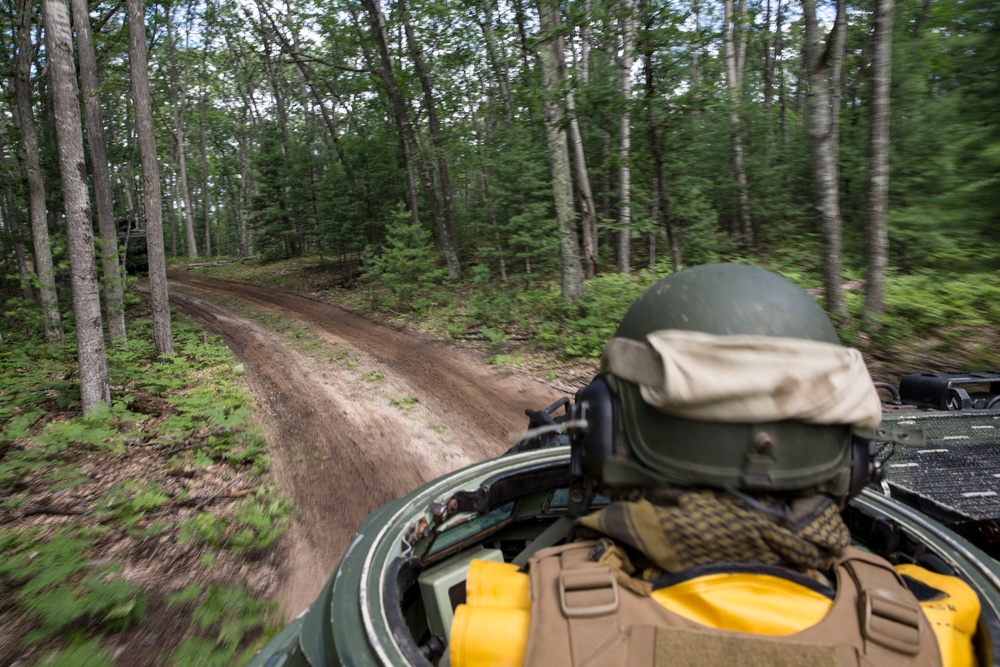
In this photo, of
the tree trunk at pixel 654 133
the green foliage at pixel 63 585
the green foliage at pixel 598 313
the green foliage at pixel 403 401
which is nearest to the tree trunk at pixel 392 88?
the green foliage at pixel 598 313

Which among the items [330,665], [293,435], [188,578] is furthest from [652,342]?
[293,435]

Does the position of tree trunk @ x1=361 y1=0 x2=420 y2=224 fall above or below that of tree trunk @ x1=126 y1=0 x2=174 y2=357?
above

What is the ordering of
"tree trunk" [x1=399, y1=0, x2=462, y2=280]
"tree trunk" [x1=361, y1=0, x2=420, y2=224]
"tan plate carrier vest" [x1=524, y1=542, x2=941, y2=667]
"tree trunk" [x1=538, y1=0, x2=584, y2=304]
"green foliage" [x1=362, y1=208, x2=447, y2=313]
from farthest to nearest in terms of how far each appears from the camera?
1. "tree trunk" [x1=399, y1=0, x2=462, y2=280]
2. "tree trunk" [x1=361, y1=0, x2=420, y2=224]
3. "green foliage" [x1=362, y1=208, x2=447, y2=313]
4. "tree trunk" [x1=538, y1=0, x2=584, y2=304]
5. "tan plate carrier vest" [x1=524, y1=542, x2=941, y2=667]

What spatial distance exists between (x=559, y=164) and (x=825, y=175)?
4450 millimetres

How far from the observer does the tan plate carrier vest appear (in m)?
0.91

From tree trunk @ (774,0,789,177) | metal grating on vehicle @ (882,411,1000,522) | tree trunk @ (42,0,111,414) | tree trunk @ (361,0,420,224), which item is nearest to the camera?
metal grating on vehicle @ (882,411,1000,522)

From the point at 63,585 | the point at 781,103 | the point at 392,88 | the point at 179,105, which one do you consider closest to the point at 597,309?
the point at 63,585

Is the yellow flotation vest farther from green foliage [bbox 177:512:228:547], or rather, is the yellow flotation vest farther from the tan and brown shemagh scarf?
green foliage [bbox 177:512:228:547]

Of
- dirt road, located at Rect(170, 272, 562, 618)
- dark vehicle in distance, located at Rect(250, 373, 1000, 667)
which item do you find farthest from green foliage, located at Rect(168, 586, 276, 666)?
dark vehicle in distance, located at Rect(250, 373, 1000, 667)

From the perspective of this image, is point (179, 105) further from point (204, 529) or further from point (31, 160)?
point (204, 529)

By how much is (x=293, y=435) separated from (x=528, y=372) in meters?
3.61

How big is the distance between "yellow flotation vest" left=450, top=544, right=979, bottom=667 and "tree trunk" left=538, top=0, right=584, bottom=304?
9277 mm

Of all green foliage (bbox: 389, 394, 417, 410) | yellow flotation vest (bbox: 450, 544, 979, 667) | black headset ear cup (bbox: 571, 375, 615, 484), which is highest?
black headset ear cup (bbox: 571, 375, 615, 484)

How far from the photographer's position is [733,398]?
110 cm
